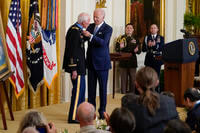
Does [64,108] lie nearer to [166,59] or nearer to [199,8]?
[166,59]

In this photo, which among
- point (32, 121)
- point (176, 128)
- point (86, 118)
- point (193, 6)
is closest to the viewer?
point (176, 128)

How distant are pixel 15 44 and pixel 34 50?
52cm

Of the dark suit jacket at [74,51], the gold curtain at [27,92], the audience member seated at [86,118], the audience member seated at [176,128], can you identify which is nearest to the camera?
the audience member seated at [176,128]

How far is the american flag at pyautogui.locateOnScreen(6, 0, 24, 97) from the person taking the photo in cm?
676

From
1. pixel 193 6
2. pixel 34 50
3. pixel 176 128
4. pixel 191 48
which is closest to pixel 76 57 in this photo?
pixel 34 50

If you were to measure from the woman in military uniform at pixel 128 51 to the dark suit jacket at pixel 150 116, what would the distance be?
628cm

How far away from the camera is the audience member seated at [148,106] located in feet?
9.87

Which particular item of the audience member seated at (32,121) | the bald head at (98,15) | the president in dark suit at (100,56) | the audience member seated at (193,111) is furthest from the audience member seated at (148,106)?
the bald head at (98,15)

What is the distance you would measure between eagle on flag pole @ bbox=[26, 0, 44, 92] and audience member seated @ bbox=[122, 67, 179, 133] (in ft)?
14.4

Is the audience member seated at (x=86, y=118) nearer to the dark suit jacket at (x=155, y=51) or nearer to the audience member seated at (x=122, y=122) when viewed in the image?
the audience member seated at (x=122, y=122)

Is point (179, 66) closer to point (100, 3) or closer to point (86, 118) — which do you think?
point (100, 3)

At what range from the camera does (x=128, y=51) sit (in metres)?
9.35

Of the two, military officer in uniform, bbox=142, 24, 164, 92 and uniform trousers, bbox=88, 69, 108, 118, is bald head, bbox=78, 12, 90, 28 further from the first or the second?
military officer in uniform, bbox=142, 24, 164, 92

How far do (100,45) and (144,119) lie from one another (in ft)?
11.2
